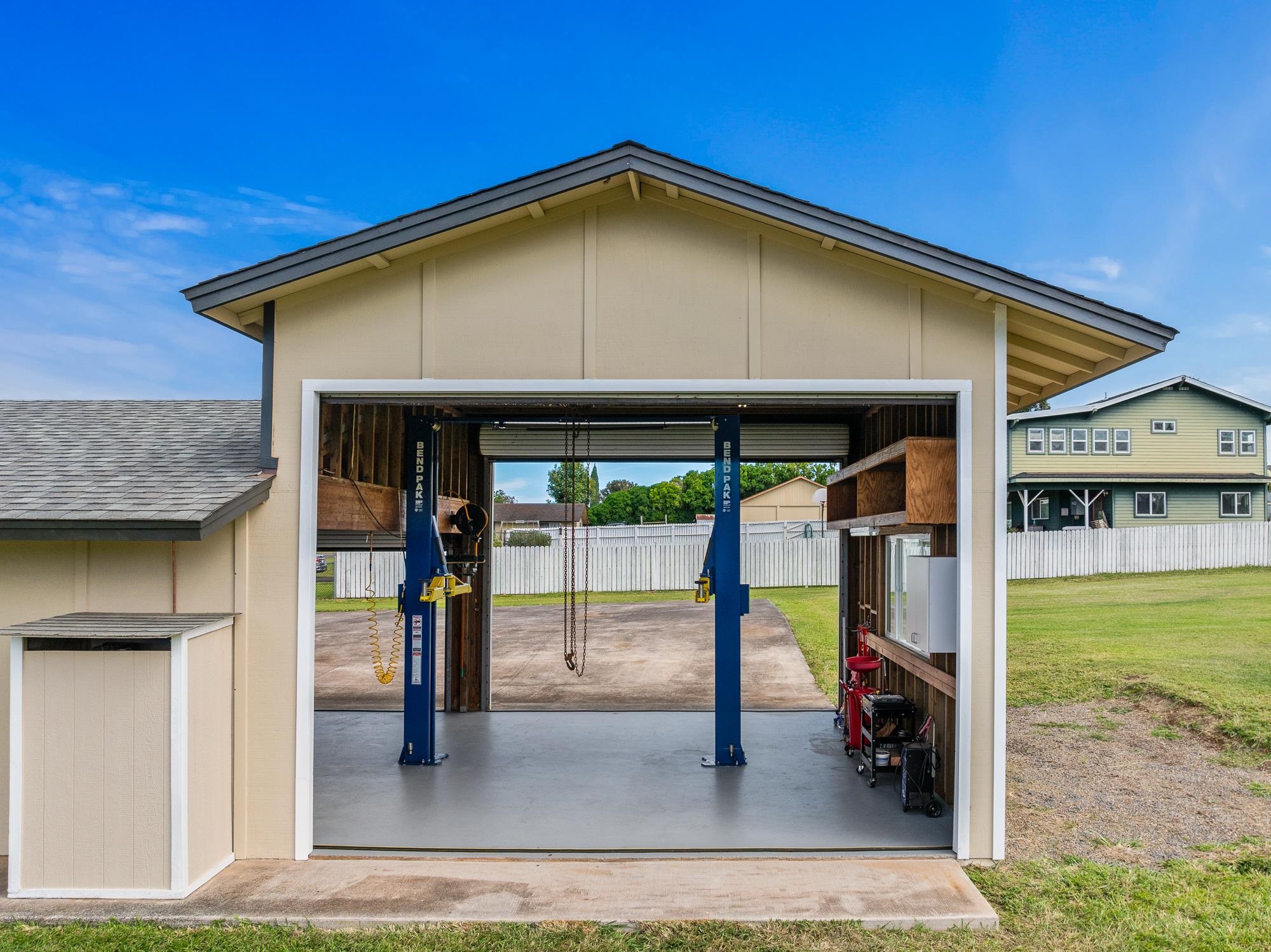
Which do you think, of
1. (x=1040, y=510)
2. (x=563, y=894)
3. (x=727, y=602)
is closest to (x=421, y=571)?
(x=727, y=602)

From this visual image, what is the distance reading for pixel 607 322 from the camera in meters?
5.37

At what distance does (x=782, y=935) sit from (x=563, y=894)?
1257mm

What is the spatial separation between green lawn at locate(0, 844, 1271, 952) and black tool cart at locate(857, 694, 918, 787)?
2176 millimetres

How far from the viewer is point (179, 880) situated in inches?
182

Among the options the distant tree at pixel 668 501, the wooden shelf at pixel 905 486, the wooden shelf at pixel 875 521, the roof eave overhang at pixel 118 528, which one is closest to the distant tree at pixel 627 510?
the distant tree at pixel 668 501

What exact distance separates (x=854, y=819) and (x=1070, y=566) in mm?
18808

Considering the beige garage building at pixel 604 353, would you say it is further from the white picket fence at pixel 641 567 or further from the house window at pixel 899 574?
the white picket fence at pixel 641 567

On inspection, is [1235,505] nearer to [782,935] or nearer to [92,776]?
[782,935]

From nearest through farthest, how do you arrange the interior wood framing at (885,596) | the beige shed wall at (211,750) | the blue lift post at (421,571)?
the beige shed wall at (211,750) → the interior wood framing at (885,596) → the blue lift post at (421,571)

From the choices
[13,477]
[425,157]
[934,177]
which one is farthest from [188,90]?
[934,177]

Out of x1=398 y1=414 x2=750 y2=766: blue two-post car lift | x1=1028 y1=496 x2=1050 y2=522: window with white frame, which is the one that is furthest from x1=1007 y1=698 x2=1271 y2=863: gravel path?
x1=1028 y1=496 x2=1050 y2=522: window with white frame

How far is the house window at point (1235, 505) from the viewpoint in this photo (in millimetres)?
25688

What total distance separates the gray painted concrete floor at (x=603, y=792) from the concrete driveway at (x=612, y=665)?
148 centimetres

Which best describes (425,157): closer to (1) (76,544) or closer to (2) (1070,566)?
(2) (1070,566)
